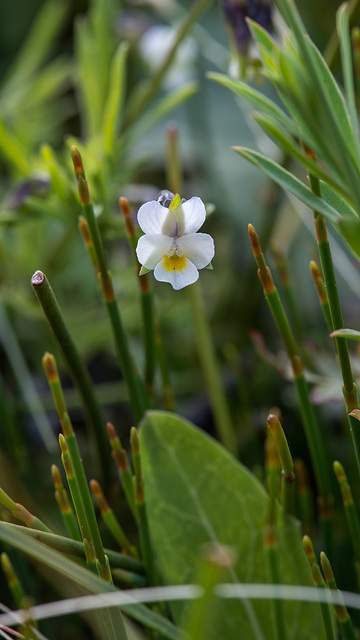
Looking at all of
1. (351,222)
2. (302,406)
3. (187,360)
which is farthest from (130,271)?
(351,222)

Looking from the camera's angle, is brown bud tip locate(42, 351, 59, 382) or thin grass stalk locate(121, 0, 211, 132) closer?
brown bud tip locate(42, 351, 59, 382)

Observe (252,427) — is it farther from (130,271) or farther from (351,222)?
(351,222)

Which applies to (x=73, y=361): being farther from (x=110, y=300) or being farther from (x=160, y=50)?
(x=160, y=50)

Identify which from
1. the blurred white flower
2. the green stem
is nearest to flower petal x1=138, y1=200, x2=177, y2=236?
the green stem

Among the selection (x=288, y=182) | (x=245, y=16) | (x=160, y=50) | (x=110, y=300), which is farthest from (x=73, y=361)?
(x=160, y=50)

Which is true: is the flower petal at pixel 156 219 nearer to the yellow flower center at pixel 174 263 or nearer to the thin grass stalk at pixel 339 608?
the yellow flower center at pixel 174 263

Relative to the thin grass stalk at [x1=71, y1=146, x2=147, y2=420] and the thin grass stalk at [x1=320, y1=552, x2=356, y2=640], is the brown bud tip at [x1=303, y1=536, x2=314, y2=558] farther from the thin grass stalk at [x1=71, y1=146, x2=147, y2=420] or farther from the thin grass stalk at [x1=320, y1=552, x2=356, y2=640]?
the thin grass stalk at [x1=71, y1=146, x2=147, y2=420]
